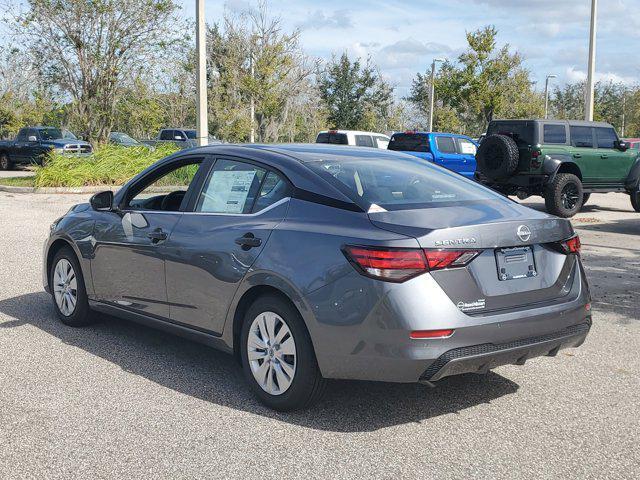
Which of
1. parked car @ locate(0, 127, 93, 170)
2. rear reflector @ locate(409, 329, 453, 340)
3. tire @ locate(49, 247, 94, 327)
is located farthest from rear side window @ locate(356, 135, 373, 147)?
rear reflector @ locate(409, 329, 453, 340)

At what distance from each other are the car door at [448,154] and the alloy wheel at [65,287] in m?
15.9

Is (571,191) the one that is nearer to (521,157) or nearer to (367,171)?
(521,157)

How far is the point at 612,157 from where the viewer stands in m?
17.4

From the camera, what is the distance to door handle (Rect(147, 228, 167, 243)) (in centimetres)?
536

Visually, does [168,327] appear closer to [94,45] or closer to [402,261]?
[402,261]

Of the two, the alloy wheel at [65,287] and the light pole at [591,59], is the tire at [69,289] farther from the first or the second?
the light pole at [591,59]

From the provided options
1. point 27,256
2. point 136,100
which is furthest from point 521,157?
point 136,100

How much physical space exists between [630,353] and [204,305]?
3263 mm

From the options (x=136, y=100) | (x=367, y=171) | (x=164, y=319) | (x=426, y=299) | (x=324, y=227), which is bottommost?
(x=164, y=319)

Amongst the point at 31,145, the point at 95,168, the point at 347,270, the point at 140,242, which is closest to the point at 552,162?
the point at 95,168

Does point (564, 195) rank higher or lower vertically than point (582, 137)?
lower

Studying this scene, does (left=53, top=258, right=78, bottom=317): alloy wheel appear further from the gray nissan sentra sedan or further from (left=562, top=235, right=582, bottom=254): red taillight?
(left=562, top=235, right=582, bottom=254): red taillight

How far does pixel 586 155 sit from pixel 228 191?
13561 mm

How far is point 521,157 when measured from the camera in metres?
16.2
